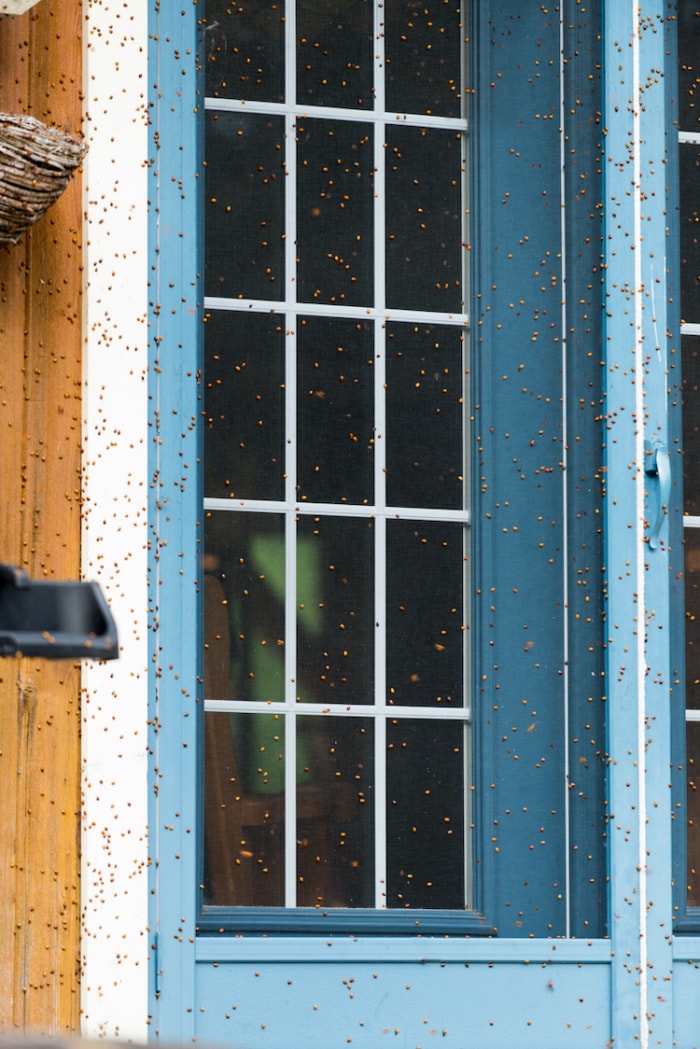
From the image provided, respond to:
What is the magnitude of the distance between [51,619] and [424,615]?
209 centimetres

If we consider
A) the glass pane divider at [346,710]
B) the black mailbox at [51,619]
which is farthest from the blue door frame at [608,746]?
the black mailbox at [51,619]

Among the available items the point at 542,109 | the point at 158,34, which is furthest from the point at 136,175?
the point at 542,109

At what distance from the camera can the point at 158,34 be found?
3754 millimetres

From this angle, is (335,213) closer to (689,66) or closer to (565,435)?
(565,435)

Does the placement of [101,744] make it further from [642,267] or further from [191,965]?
[642,267]

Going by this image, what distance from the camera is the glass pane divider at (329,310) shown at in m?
3.83

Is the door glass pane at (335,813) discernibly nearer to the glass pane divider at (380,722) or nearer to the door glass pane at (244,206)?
the glass pane divider at (380,722)

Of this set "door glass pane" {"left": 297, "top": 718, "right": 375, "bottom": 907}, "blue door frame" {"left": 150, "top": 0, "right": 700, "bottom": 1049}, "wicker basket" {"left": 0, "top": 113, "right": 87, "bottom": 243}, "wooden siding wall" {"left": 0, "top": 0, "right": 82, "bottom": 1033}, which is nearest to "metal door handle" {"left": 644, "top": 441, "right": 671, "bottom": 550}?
"blue door frame" {"left": 150, "top": 0, "right": 700, "bottom": 1049}

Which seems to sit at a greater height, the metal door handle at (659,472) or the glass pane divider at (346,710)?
the metal door handle at (659,472)

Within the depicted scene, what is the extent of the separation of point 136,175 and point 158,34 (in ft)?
1.01

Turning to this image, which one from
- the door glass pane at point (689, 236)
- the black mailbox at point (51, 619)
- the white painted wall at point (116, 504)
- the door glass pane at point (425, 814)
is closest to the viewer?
the black mailbox at point (51, 619)

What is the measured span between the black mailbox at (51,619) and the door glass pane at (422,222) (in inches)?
85.7

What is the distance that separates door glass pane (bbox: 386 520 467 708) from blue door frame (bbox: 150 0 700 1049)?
0.32 meters

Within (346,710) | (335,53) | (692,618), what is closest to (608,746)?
(692,618)
